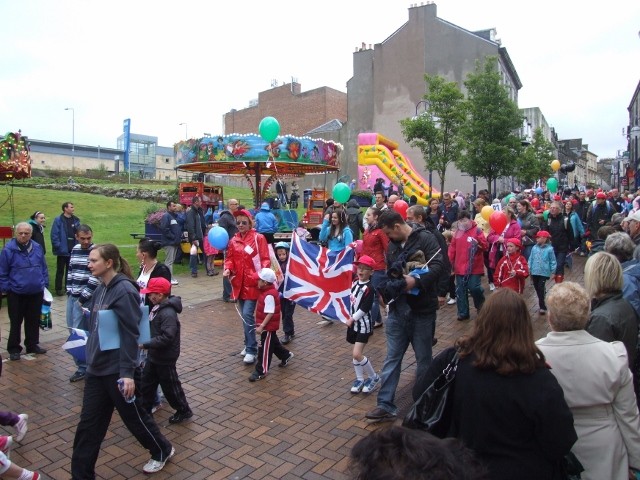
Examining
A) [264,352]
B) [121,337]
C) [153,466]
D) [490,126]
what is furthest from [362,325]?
[490,126]

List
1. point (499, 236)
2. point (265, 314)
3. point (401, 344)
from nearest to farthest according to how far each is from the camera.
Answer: point (401, 344)
point (265, 314)
point (499, 236)

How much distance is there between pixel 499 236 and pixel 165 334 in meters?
6.57

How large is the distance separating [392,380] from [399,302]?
776mm

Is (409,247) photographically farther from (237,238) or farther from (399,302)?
(237,238)

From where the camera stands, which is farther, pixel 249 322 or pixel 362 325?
pixel 249 322

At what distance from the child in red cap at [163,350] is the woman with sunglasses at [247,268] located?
4.97 ft

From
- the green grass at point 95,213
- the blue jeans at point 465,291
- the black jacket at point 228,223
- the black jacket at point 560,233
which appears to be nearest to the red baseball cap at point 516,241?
the blue jeans at point 465,291

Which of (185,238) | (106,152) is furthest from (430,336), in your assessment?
(106,152)

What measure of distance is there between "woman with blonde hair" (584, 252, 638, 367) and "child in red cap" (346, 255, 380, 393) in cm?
230

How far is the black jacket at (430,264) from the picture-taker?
4.34 metres

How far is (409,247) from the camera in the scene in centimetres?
451

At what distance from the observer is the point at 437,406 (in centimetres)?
232

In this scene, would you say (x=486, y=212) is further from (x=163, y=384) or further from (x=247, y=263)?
(x=163, y=384)

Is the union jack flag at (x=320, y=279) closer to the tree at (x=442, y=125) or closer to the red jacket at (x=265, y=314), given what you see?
the red jacket at (x=265, y=314)
